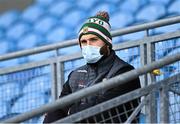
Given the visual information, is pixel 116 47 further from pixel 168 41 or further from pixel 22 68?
pixel 22 68

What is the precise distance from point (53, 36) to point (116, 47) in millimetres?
3550

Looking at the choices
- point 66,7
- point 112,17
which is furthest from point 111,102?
point 66,7

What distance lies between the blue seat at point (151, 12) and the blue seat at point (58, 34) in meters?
1.03

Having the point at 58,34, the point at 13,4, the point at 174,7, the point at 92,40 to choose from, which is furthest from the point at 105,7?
the point at 92,40

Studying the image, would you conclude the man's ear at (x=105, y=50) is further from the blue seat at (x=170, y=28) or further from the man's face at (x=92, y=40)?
the blue seat at (x=170, y=28)

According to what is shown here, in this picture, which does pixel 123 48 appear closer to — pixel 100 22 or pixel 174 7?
pixel 100 22

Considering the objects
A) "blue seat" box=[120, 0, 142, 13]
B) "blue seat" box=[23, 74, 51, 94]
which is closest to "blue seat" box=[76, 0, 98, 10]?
"blue seat" box=[120, 0, 142, 13]

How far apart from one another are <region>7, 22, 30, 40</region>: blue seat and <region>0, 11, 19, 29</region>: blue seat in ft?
0.39

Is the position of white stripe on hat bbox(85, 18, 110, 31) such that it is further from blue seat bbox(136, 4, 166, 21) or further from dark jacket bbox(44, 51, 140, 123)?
blue seat bbox(136, 4, 166, 21)

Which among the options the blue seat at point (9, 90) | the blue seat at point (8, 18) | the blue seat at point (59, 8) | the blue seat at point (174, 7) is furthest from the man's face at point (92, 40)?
the blue seat at point (8, 18)

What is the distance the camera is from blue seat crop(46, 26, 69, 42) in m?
8.77

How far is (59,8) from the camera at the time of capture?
927cm

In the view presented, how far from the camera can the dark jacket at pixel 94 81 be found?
4059mm

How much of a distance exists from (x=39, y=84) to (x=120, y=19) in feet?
8.58
